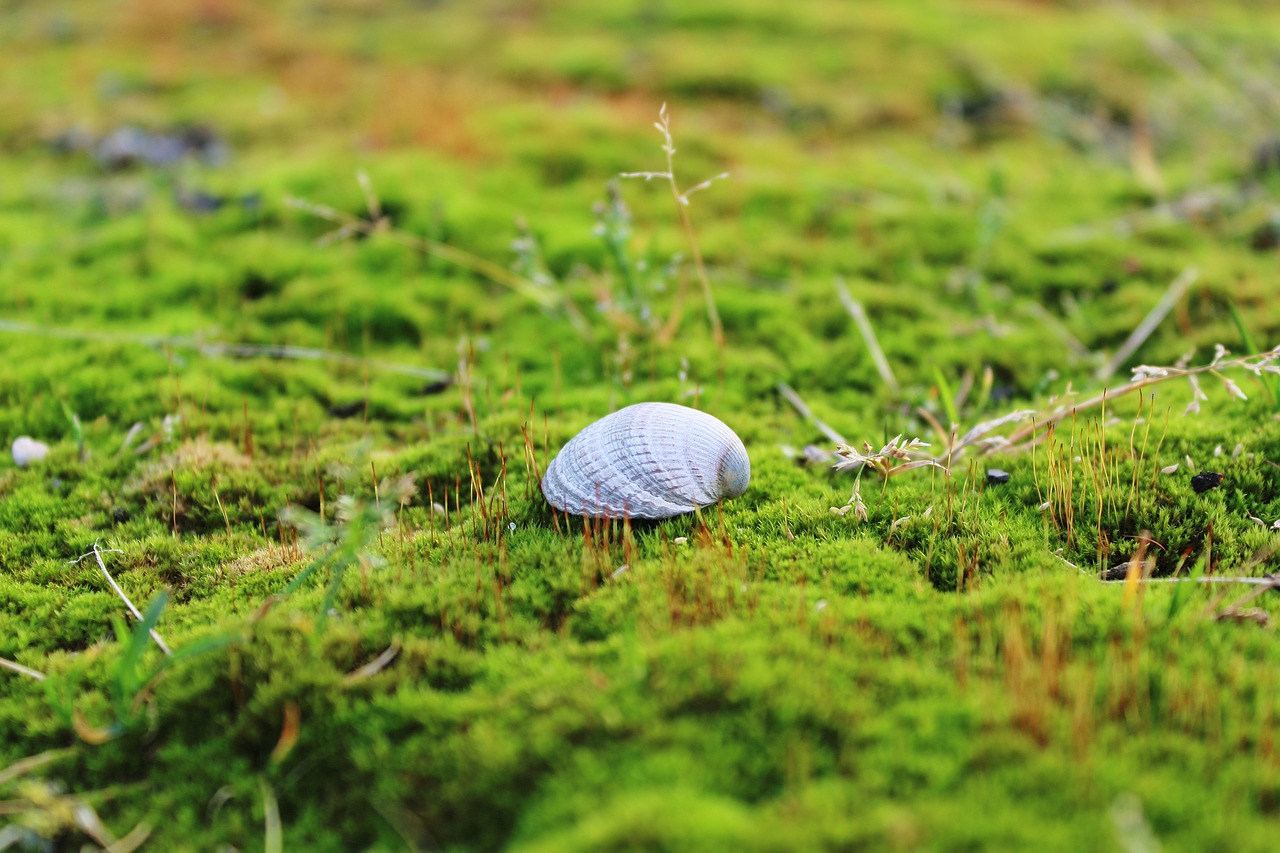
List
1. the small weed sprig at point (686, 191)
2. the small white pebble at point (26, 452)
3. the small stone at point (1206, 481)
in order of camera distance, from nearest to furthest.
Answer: the small stone at point (1206, 481) < the small weed sprig at point (686, 191) < the small white pebble at point (26, 452)

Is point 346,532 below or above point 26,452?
above

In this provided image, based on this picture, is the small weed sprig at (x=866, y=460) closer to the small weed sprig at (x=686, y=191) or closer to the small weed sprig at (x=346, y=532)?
the small weed sprig at (x=686, y=191)

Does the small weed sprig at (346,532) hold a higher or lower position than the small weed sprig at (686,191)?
lower

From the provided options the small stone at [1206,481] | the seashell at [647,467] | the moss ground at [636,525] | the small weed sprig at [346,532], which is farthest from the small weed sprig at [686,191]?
the small stone at [1206,481]

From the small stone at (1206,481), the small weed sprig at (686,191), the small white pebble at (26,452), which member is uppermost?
the small weed sprig at (686,191)

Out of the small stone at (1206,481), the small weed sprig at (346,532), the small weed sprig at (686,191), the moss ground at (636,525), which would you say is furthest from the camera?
A: the small weed sprig at (686,191)

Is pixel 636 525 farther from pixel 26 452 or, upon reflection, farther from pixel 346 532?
pixel 26 452

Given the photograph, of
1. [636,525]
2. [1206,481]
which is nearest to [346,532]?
[636,525]

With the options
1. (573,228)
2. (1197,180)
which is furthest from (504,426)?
(1197,180)
